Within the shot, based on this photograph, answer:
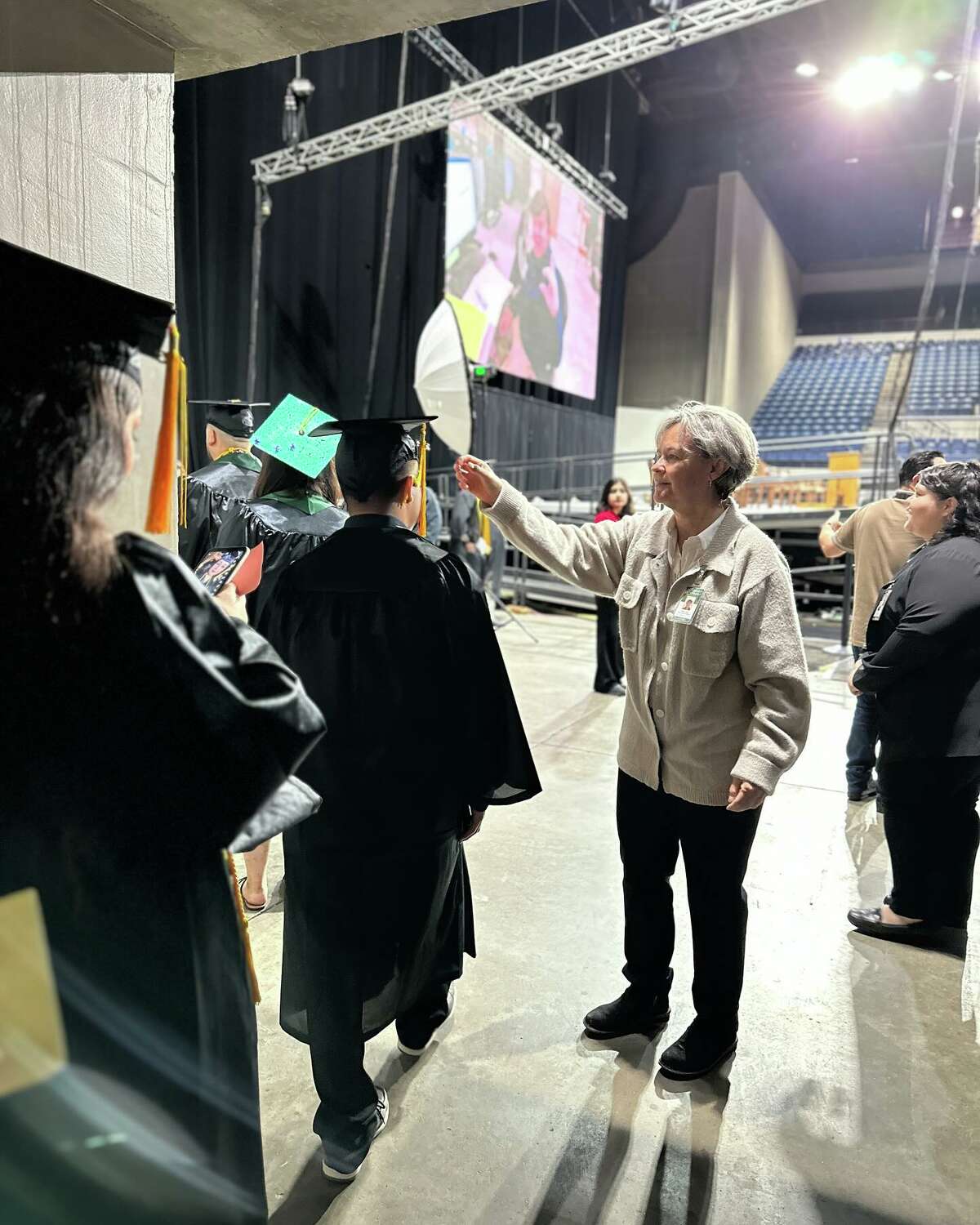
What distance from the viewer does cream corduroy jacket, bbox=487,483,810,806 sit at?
1.64 metres

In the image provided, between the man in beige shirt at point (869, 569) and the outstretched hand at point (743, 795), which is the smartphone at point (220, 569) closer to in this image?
the outstretched hand at point (743, 795)

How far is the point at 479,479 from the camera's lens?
1716 millimetres

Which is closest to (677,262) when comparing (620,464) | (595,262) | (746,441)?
(595,262)

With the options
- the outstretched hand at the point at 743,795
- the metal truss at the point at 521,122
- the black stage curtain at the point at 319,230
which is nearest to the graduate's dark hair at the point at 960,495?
the outstretched hand at the point at 743,795

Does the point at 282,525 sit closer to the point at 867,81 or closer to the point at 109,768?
the point at 109,768

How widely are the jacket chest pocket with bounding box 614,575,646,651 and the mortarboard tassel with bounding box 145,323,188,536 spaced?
1121mm

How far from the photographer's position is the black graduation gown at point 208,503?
7.87 feet

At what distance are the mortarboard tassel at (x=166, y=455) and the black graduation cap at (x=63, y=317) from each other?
0.16 ft

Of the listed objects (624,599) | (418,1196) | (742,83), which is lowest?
(418,1196)

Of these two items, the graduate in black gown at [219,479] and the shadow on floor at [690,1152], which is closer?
the shadow on floor at [690,1152]

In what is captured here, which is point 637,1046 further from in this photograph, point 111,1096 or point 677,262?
point 677,262

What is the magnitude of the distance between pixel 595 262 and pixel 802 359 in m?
8.36

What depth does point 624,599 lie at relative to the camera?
1822mm

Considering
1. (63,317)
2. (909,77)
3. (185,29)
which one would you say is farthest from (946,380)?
(63,317)
